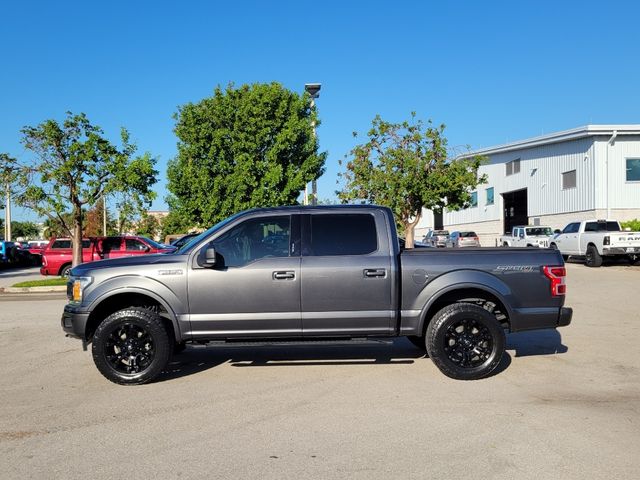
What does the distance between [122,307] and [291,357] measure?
2.30 metres

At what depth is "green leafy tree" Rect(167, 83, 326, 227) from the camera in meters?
24.8

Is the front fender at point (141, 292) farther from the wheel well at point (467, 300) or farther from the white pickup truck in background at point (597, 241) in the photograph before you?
the white pickup truck in background at point (597, 241)

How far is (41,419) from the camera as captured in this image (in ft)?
17.0

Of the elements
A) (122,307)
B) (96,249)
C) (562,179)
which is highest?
(562,179)

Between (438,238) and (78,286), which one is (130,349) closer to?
(78,286)

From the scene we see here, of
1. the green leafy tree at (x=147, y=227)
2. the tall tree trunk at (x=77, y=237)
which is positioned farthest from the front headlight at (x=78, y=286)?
the green leafy tree at (x=147, y=227)

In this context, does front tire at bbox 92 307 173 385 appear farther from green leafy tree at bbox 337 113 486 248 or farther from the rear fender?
green leafy tree at bbox 337 113 486 248

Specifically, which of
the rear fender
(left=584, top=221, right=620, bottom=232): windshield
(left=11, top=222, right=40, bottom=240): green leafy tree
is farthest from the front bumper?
(left=11, top=222, right=40, bottom=240): green leafy tree

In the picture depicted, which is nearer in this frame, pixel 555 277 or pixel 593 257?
pixel 555 277

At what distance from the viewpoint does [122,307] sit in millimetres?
6645

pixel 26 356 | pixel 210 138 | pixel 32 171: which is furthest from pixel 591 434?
pixel 210 138

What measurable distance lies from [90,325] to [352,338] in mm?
2988

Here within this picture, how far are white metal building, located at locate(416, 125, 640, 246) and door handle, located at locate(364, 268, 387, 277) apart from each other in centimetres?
3227

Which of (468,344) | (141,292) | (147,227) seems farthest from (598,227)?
(147,227)
